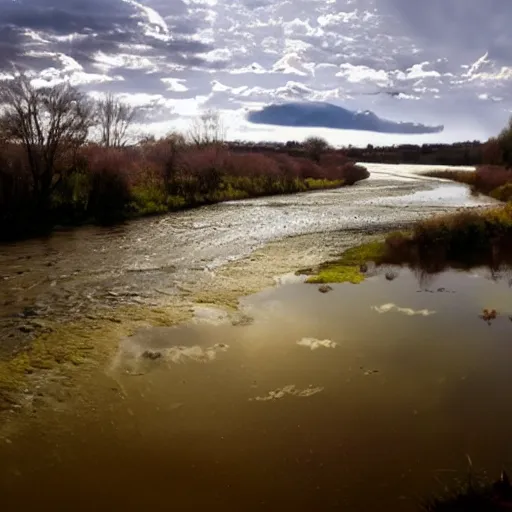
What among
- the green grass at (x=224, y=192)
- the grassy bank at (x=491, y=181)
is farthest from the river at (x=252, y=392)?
the grassy bank at (x=491, y=181)

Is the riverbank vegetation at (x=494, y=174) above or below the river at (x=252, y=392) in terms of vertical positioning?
above

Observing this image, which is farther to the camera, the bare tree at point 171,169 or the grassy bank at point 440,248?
the bare tree at point 171,169

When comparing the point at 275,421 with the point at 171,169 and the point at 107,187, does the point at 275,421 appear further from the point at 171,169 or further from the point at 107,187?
the point at 171,169

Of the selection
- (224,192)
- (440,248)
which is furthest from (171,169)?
(440,248)

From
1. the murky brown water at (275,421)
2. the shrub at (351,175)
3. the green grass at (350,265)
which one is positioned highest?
the shrub at (351,175)

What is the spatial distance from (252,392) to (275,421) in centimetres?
116

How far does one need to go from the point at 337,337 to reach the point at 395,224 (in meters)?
21.0

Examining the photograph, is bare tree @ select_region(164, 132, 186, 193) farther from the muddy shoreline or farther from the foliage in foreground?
the foliage in foreground

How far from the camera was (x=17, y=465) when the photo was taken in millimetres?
8500

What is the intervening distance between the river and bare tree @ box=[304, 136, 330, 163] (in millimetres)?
A: 79025

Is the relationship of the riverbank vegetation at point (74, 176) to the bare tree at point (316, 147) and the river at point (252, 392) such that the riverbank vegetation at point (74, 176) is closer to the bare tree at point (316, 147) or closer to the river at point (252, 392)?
the river at point (252, 392)

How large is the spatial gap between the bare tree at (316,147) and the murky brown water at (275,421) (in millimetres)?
83114

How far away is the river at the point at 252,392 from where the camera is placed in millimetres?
8120

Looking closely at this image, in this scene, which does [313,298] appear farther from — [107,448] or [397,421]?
[107,448]
